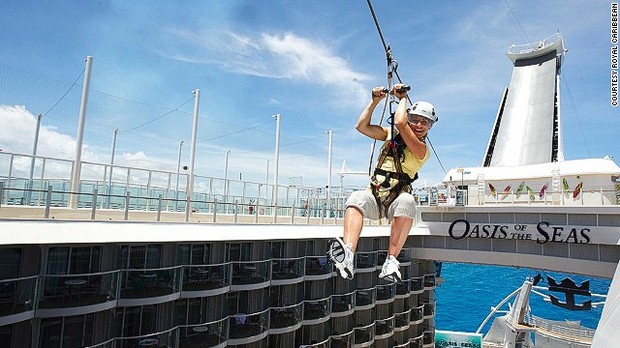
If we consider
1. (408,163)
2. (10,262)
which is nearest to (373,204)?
(408,163)

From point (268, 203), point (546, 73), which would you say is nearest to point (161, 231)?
point (268, 203)

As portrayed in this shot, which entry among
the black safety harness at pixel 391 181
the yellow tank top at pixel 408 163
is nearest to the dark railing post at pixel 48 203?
the black safety harness at pixel 391 181

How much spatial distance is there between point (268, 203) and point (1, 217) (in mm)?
10476

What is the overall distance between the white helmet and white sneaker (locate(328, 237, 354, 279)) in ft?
5.66

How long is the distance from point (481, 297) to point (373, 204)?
61158 millimetres

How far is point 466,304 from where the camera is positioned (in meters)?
56.2

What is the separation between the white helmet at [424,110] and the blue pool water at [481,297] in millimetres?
42752

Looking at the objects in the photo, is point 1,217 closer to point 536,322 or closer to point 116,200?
point 116,200

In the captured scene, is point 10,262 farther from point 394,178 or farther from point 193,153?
point 394,178

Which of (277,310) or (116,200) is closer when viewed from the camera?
(116,200)

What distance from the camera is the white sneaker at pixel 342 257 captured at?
404 cm

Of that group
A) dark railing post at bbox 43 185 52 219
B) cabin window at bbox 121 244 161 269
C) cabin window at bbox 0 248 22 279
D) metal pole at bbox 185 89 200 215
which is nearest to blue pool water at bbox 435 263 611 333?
metal pole at bbox 185 89 200 215

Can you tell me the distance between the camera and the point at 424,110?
4562mm

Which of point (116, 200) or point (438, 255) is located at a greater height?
point (116, 200)
